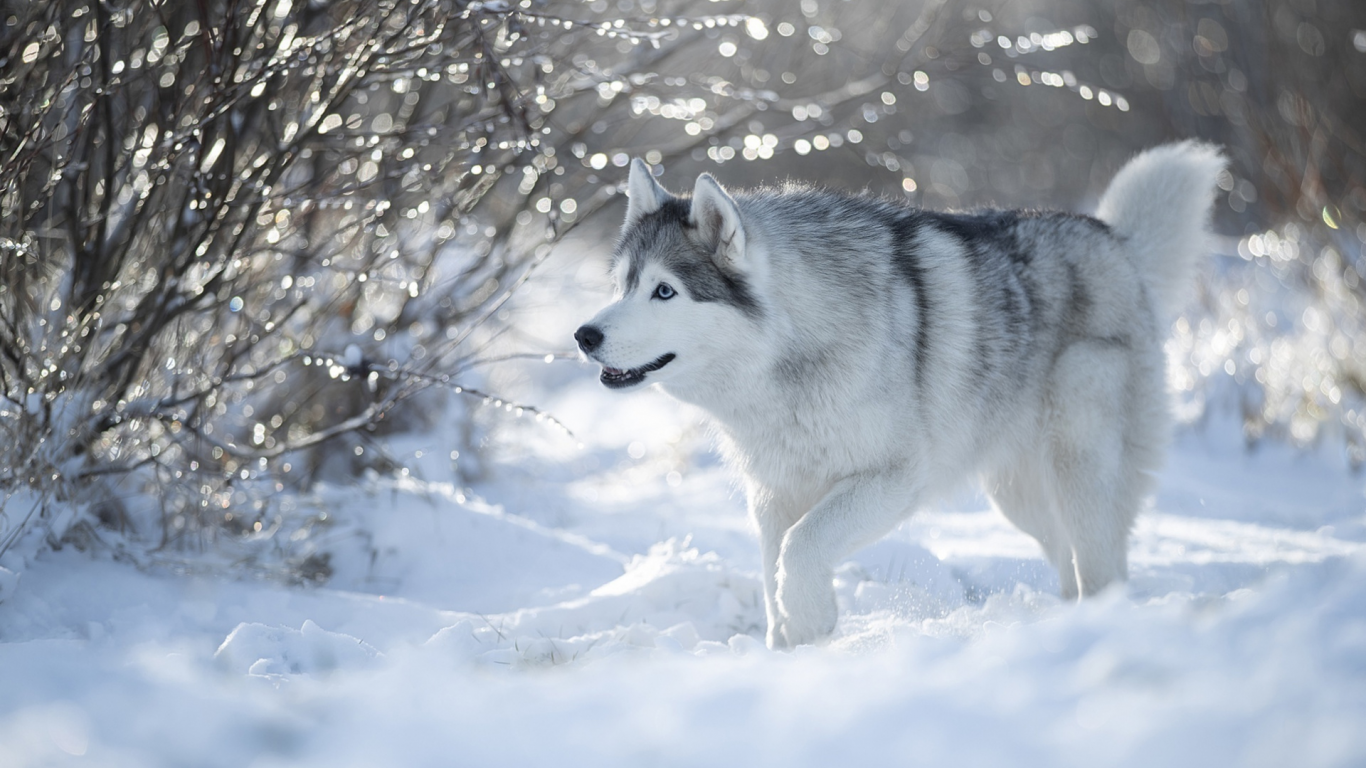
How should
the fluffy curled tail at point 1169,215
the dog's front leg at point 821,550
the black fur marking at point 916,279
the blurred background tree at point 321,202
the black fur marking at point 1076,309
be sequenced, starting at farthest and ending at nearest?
1. the fluffy curled tail at point 1169,215
2. the black fur marking at point 1076,309
3. the blurred background tree at point 321,202
4. the black fur marking at point 916,279
5. the dog's front leg at point 821,550

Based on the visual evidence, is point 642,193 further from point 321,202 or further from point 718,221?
point 321,202

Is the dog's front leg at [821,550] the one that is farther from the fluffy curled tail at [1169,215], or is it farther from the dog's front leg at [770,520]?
the fluffy curled tail at [1169,215]

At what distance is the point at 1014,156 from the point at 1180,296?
14992 millimetres

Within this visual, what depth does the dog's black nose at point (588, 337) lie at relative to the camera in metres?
3.05

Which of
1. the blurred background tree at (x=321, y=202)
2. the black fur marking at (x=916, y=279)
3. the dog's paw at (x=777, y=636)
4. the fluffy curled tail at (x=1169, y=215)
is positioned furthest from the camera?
the fluffy curled tail at (x=1169, y=215)

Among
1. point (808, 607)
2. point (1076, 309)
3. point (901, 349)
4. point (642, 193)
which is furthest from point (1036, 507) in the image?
point (642, 193)

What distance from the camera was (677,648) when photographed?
281 cm

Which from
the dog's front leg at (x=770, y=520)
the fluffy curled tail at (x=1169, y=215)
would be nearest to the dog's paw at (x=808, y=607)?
the dog's front leg at (x=770, y=520)

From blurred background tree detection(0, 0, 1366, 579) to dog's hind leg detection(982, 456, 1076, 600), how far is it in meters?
1.53

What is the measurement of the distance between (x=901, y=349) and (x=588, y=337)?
109cm

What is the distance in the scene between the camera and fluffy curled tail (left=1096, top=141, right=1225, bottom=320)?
154 inches

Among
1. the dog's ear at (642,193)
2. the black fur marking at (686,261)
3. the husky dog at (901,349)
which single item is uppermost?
the dog's ear at (642,193)

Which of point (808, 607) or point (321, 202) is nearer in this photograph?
point (808, 607)

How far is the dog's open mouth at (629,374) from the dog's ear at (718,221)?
39 cm
